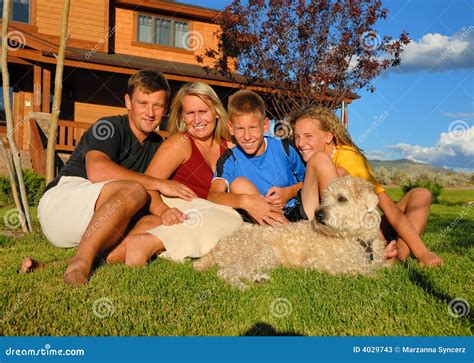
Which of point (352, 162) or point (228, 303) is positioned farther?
point (352, 162)

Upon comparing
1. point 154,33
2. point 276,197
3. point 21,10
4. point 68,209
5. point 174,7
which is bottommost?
point 68,209

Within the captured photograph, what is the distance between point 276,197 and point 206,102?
137 cm

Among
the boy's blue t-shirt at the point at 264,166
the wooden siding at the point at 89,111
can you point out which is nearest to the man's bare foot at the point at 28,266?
the boy's blue t-shirt at the point at 264,166

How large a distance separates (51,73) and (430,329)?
17542mm

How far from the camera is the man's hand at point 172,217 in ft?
15.6

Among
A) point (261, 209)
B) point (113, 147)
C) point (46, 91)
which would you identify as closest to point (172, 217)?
point (261, 209)

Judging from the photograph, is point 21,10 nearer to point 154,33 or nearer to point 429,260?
point 154,33

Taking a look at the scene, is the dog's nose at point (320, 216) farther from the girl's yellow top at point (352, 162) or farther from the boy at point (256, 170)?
the girl's yellow top at point (352, 162)

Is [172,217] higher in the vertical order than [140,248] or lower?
higher

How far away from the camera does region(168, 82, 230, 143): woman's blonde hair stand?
216 inches

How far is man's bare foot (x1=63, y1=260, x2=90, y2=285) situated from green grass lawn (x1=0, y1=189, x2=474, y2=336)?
69 millimetres

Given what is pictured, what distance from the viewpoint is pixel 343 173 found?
16.4 ft

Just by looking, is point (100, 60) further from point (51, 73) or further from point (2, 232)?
point (2, 232)

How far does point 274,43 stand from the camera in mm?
15914
